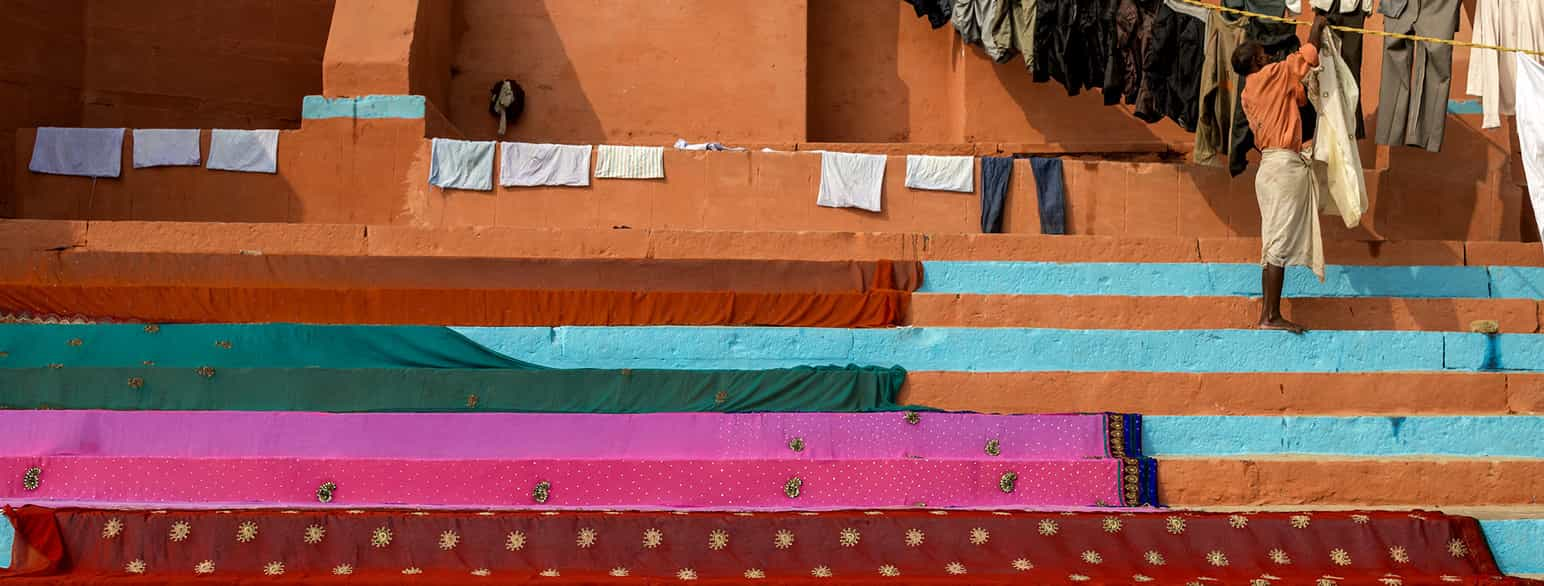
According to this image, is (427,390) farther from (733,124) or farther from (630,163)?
(733,124)

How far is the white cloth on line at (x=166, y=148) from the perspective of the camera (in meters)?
9.66

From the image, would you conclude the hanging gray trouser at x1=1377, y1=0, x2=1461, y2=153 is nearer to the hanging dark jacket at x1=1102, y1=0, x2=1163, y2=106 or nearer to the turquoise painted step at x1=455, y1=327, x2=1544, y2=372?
the hanging dark jacket at x1=1102, y1=0, x2=1163, y2=106

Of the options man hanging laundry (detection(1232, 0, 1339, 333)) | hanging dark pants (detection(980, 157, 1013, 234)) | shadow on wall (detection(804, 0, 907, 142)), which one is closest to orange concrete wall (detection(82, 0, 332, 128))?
shadow on wall (detection(804, 0, 907, 142))

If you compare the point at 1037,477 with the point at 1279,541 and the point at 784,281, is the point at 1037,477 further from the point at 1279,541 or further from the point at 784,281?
the point at 784,281

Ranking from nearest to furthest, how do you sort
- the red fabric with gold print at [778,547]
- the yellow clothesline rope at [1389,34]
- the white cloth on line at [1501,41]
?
the red fabric with gold print at [778,547], the yellow clothesline rope at [1389,34], the white cloth on line at [1501,41]

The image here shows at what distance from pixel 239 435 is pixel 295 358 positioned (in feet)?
A: 2.26

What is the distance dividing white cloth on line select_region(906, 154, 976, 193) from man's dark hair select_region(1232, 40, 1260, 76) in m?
2.11

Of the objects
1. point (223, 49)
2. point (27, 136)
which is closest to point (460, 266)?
point (27, 136)

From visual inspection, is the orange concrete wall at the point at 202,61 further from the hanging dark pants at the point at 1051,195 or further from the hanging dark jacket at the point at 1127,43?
the hanging dark jacket at the point at 1127,43

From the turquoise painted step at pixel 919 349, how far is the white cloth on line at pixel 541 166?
2.49 m

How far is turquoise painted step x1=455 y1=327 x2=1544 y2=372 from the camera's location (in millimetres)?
7043

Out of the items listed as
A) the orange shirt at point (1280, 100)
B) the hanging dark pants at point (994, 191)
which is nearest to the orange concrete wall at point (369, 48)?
the hanging dark pants at point (994, 191)

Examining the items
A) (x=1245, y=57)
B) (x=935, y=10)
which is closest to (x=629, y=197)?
(x=935, y=10)

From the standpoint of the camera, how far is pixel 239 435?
244 inches
